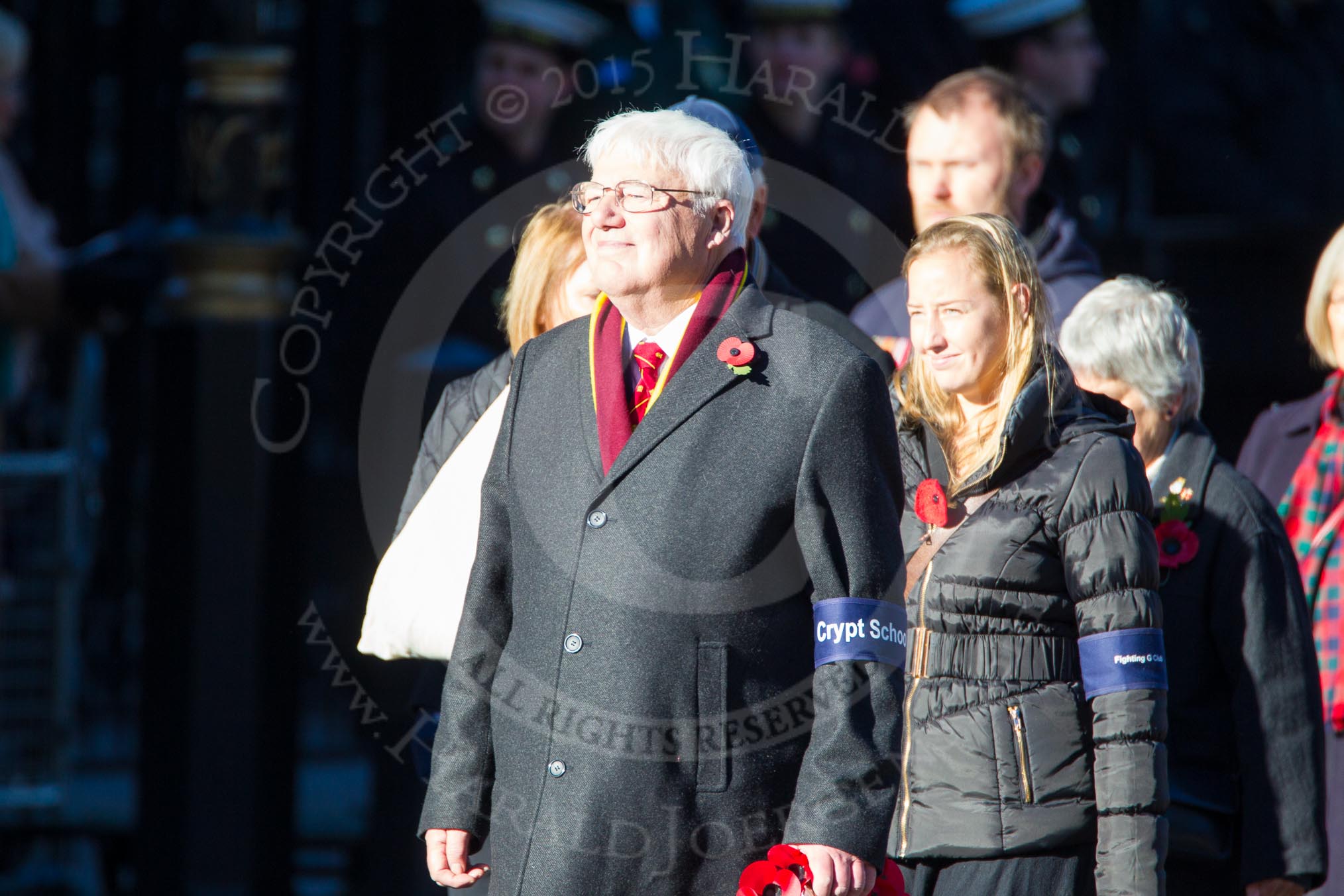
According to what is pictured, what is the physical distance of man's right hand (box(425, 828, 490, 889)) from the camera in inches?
90.4

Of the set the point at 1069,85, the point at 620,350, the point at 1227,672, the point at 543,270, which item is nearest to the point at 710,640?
the point at 620,350

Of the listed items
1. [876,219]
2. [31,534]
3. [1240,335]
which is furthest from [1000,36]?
[31,534]

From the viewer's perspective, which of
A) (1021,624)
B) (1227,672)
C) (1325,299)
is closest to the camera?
→ (1021,624)

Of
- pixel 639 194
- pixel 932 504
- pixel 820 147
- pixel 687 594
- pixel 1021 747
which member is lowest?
pixel 1021 747

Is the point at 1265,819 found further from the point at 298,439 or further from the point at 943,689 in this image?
the point at 298,439

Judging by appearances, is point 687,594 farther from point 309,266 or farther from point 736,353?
point 309,266

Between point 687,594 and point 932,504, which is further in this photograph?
point 932,504

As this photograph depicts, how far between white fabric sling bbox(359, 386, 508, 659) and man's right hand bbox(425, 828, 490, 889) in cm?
44

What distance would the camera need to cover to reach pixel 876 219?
478 centimetres

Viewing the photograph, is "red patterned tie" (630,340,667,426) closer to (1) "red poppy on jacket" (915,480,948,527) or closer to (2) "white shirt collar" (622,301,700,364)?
(2) "white shirt collar" (622,301,700,364)

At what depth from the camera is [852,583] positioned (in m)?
2.12

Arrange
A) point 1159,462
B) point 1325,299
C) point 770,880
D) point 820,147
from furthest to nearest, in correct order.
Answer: point 820,147 < point 1325,299 < point 1159,462 < point 770,880

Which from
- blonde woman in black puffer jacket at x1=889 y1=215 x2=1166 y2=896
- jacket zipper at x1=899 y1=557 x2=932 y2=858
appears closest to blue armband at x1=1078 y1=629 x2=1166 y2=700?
blonde woman in black puffer jacket at x1=889 y1=215 x2=1166 y2=896

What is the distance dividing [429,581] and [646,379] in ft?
2.12
